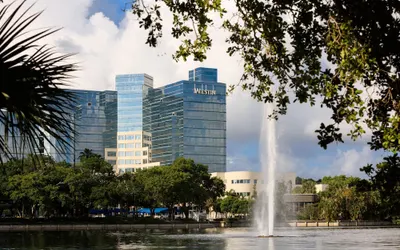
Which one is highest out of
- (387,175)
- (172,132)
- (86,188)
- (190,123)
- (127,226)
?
(190,123)

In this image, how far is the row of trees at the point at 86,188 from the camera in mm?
75875

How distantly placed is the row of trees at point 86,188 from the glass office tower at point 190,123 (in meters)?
90.4

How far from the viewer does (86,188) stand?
8012 cm

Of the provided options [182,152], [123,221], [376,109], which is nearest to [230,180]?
[182,152]

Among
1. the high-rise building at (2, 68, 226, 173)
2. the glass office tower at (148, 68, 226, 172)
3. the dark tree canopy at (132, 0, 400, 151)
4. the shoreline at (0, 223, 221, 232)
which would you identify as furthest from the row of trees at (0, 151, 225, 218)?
the high-rise building at (2, 68, 226, 173)

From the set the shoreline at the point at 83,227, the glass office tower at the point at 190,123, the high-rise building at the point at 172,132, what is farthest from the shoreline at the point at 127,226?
the high-rise building at the point at 172,132

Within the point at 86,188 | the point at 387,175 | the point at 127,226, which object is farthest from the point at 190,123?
the point at 387,175

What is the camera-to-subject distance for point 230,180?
14375cm

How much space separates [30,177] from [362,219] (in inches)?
1750

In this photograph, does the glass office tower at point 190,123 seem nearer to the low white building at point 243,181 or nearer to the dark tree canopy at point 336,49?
the low white building at point 243,181

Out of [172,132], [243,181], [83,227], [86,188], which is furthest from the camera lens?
[172,132]

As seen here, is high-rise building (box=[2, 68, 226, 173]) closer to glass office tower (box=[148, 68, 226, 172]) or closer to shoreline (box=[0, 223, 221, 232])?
glass office tower (box=[148, 68, 226, 172])

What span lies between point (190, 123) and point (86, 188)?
11046cm

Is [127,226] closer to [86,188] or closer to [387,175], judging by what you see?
[86,188]
